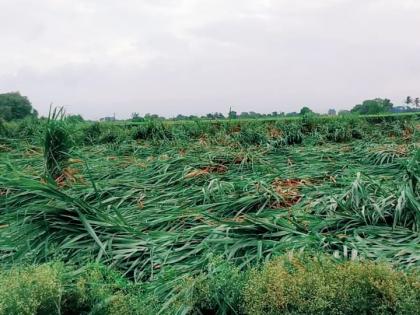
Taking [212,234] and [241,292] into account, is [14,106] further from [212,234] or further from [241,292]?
[241,292]

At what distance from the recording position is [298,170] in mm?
3924

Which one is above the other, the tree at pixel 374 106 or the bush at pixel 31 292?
the tree at pixel 374 106

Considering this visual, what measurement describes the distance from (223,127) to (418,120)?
3.28 metres

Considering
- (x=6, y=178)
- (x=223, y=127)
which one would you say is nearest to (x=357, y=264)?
(x=6, y=178)

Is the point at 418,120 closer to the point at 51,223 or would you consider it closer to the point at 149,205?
the point at 149,205

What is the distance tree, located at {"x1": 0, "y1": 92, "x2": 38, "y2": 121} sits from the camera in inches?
343

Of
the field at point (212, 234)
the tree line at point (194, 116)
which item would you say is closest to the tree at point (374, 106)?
the tree line at point (194, 116)

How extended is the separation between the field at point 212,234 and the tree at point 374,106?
567 cm

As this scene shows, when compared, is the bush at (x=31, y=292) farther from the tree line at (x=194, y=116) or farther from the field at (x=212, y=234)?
the tree line at (x=194, y=116)

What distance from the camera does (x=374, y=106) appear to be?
9.97 metres

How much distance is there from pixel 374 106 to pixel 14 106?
6.94 metres

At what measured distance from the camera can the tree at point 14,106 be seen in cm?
871

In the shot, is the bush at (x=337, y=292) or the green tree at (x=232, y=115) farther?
the green tree at (x=232, y=115)

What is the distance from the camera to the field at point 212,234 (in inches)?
59.0
